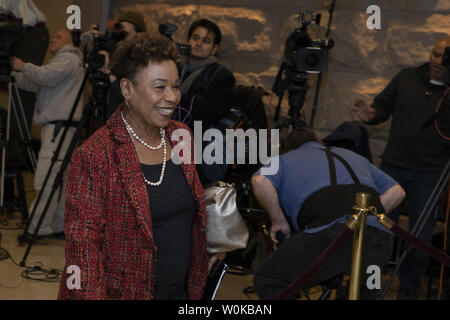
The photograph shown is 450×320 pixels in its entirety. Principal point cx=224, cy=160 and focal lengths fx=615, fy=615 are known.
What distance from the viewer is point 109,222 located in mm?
1887

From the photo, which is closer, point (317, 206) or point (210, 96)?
point (317, 206)

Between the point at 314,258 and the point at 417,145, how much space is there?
136 centimetres

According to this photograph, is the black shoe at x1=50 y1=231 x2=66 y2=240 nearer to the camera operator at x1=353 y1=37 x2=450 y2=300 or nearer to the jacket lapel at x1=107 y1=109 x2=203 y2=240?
the camera operator at x1=353 y1=37 x2=450 y2=300

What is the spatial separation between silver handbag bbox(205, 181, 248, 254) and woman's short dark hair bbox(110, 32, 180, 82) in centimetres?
50

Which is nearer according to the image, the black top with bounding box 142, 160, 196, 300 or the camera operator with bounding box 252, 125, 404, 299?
the black top with bounding box 142, 160, 196, 300

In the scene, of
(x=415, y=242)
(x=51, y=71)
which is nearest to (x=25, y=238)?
(x=51, y=71)

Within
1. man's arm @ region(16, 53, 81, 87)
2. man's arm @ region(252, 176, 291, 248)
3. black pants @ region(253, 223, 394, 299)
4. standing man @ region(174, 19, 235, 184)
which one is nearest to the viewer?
black pants @ region(253, 223, 394, 299)

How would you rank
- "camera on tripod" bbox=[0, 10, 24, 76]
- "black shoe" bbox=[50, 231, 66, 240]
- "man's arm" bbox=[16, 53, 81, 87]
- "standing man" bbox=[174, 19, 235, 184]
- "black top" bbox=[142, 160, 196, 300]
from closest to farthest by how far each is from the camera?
"black top" bbox=[142, 160, 196, 300] → "standing man" bbox=[174, 19, 235, 184] → "camera on tripod" bbox=[0, 10, 24, 76] → "man's arm" bbox=[16, 53, 81, 87] → "black shoe" bbox=[50, 231, 66, 240]

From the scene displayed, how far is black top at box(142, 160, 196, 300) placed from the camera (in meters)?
1.97

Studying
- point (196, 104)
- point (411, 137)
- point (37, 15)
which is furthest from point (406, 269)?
point (37, 15)

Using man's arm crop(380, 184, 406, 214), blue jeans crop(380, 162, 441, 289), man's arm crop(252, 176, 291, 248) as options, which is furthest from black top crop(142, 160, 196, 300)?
blue jeans crop(380, 162, 441, 289)

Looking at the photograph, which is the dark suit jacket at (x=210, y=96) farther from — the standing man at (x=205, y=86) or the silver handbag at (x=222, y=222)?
the silver handbag at (x=222, y=222)

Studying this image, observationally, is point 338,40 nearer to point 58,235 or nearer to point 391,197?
point 391,197
